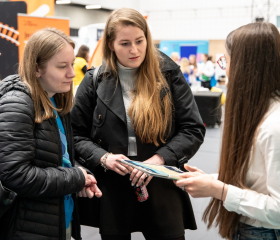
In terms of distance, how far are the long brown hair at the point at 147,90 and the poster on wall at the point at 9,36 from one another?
103 inches

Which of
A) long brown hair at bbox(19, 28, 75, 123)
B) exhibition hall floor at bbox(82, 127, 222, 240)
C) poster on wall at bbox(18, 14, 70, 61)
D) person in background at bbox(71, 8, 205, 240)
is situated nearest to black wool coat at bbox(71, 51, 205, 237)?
person in background at bbox(71, 8, 205, 240)

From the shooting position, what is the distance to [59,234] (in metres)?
1.49

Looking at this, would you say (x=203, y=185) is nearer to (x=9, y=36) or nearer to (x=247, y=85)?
(x=247, y=85)

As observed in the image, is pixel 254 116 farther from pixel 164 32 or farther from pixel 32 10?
pixel 164 32

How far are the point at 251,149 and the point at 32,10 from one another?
4.43 m

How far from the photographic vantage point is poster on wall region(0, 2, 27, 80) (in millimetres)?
4109

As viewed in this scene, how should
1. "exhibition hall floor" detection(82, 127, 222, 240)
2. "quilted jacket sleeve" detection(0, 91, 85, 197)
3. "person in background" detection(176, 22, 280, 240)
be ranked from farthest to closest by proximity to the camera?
"exhibition hall floor" detection(82, 127, 222, 240) → "quilted jacket sleeve" detection(0, 91, 85, 197) → "person in background" detection(176, 22, 280, 240)

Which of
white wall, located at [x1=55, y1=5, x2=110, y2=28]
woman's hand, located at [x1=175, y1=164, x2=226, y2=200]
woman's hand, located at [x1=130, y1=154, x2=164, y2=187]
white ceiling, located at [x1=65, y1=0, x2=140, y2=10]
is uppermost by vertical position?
white ceiling, located at [x1=65, y1=0, x2=140, y2=10]

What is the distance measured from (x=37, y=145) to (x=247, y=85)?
2.63ft

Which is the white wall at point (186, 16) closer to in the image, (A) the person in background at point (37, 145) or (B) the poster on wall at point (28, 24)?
(B) the poster on wall at point (28, 24)

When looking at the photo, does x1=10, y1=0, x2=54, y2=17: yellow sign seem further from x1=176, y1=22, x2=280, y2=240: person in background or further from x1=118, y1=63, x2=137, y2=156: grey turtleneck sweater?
x1=176, y1=22, x2=280, y2=240: person in background

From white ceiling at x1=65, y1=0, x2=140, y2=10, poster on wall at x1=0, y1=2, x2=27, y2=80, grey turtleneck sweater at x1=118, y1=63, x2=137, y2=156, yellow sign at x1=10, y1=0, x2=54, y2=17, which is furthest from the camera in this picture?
white ceiling at x1=65, y1=0, x2=140, y2=10

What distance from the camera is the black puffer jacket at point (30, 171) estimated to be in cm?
133

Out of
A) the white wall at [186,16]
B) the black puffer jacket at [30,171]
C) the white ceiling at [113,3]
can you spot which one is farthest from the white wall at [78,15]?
the black puffer jacket at [30,171]
